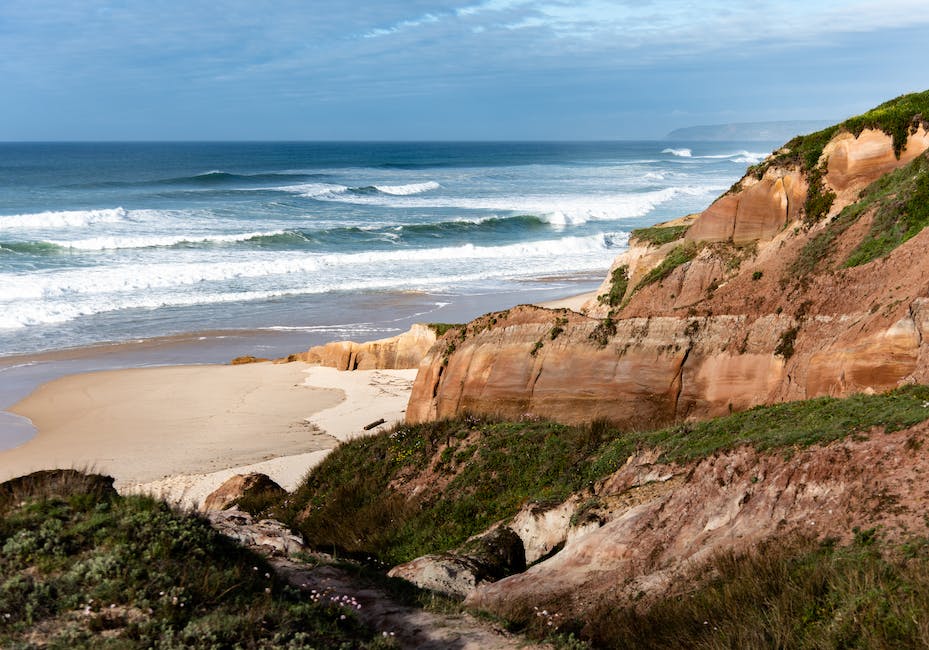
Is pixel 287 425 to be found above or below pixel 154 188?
below

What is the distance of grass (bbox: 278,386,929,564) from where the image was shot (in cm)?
948

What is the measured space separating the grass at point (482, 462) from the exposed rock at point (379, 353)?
10.9 metres

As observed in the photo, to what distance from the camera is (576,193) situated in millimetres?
86438

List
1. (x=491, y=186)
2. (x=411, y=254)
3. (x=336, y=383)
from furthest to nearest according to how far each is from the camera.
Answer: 1. (x=491, y=186)
2. (x=411, y=254)
3. (x=336, y=383)

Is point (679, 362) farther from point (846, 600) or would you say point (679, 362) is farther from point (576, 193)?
point (576, 193)

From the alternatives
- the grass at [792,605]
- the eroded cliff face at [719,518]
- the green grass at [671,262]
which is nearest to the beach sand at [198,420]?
the green grass at [671,262]

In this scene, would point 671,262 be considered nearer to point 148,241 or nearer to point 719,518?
point 719,518

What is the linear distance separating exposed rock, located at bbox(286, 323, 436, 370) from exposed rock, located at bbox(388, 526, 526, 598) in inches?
592

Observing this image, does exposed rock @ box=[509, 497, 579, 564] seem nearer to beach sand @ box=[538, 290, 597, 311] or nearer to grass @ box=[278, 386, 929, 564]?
grass @ box=[278, 386, 929, 564]

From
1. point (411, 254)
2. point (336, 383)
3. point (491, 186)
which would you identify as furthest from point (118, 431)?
point (491, 186)

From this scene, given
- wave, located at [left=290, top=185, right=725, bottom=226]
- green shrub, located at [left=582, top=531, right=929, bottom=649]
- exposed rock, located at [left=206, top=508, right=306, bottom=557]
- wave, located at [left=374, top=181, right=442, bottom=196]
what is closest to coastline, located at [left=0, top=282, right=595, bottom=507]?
exposed rock, located at [left=206, top=508, right=306, bottom=557]

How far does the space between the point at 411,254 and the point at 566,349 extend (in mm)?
37045

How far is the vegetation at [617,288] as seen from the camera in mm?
24297

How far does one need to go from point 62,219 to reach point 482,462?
57.4 meters
